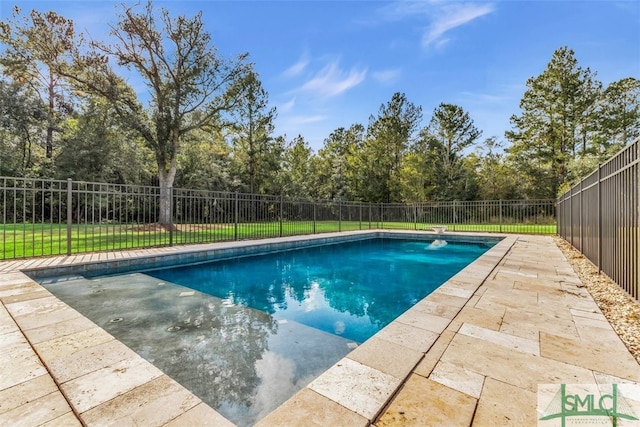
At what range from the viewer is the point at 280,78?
13.2 meters

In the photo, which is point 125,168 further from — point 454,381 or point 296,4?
point 454,381

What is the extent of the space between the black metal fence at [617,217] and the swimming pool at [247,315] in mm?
2329

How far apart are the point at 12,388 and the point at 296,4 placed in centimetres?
916

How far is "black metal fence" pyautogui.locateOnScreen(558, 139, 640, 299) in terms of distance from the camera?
107 inches

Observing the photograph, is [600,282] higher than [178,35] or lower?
lower

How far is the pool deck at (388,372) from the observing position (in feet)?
4.31

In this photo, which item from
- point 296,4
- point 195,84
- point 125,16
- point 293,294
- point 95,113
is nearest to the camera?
point 293,294

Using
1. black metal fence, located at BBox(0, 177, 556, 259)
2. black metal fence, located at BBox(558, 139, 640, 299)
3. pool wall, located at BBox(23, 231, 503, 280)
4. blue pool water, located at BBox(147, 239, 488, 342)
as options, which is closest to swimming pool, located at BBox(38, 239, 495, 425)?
blue pool water, located at BBox(147, 239, 488, 342)

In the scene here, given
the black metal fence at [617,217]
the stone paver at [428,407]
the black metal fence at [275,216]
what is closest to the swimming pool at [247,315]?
the stone paver at [428,407]

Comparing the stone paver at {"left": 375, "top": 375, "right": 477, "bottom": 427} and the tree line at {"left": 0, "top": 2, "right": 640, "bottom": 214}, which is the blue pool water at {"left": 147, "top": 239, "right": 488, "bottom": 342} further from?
the tree line at {"left": 0, "top": 2, "right": 640, "bottom": 214}

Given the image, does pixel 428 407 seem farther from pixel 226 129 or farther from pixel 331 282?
pixel 226 129

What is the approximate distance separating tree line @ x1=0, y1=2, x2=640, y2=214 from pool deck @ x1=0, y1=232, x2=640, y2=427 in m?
11.0

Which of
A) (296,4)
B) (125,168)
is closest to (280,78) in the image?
(296,4)

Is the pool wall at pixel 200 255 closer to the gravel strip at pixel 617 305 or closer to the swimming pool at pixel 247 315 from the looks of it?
the swimming pool at pixel 247 315
